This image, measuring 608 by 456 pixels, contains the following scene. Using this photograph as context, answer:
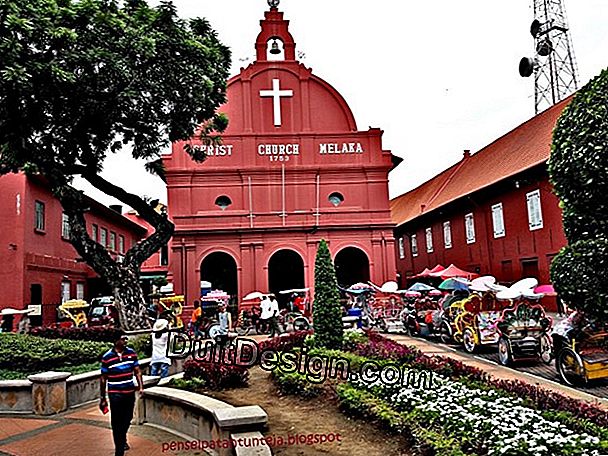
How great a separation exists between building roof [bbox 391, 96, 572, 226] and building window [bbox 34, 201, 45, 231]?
18098mm

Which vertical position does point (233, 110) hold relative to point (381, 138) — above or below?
above

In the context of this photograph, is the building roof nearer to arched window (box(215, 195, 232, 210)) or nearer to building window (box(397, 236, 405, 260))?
building window (box(397, 236, 405, 260))

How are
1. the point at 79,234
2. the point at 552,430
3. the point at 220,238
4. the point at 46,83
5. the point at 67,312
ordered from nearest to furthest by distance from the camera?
the point at 552,430 < the point at 46,83 < the point at 79,234 < the point at 67,312 < the point at 220,238

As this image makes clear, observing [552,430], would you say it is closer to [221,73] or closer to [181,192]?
[221,73]

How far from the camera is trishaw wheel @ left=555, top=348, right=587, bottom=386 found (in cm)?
964

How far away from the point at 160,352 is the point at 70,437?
2759 millimetres

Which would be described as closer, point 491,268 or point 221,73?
point 221,73

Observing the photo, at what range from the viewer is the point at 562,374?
32.9 feet

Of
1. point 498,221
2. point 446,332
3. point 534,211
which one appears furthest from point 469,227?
point 446,332

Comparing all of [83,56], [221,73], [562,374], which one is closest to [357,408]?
[562,374]

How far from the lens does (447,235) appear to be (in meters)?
30.3

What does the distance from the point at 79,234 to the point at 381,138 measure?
50.9 ft

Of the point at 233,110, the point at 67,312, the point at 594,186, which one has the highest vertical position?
the point at 233,110

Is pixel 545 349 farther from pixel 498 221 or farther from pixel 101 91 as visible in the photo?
pixel 498 221
